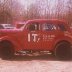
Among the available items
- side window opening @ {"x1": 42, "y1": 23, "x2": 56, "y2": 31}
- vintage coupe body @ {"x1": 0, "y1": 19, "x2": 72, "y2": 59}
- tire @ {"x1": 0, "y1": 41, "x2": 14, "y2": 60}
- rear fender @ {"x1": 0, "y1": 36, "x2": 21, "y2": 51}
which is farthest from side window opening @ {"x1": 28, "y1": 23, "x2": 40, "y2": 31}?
tire @ {"x1": 0, "y1": 41, "x2": 14, "y2": 60}

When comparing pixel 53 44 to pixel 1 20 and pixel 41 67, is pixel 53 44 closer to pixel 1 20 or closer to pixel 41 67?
pixel 41 67

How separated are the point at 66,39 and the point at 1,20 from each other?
2667 cm

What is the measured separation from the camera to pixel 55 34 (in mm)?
12258

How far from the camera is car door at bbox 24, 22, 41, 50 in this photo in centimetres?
1219

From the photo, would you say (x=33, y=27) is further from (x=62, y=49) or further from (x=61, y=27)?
(x=62, y=49)

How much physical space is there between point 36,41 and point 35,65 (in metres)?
1.61

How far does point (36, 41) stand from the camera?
12.2 metres

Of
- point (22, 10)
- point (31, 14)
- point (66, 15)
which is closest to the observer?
point (66, 15)

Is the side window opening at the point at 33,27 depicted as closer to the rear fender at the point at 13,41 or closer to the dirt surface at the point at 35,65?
the rear fender at the point at 13,41

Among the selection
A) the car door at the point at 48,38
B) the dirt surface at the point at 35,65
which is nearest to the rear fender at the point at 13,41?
the dirt surface at the point at 35,65

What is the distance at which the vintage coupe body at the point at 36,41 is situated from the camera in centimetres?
1220

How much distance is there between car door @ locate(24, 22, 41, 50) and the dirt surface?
1.88ft

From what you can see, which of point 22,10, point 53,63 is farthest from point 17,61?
point 22,10

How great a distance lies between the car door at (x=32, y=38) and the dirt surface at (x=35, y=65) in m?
0.57
